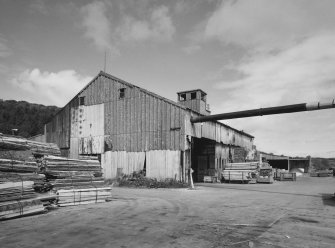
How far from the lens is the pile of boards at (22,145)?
1153 centimetres

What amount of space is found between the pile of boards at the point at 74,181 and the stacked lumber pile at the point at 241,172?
18.2 meters

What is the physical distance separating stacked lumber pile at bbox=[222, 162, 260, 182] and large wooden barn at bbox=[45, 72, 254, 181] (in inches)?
56.0

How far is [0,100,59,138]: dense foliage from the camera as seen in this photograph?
8256 centimetres

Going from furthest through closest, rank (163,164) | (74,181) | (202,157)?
1. (202,157)
2. (163,164)
3. (74,181)

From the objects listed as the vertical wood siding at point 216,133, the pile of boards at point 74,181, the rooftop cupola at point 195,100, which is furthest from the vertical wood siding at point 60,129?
the pile of boards at point 74,181

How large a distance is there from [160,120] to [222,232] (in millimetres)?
17092

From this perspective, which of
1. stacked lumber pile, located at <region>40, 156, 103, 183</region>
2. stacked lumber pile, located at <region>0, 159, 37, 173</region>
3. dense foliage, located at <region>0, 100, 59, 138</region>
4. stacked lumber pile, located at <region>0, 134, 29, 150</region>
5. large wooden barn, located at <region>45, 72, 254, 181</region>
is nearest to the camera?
stacked lumber pile, located at <region>0, 159, 37, 173</region>

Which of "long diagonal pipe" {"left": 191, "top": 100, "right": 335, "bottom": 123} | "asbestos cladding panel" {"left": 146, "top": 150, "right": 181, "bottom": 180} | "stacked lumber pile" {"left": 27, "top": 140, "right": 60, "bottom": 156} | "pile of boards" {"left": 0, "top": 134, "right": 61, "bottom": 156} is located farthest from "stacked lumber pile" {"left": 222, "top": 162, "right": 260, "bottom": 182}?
"pile of boards" {"left": 0, "top": 134, "right": 61, "bottom": 156}

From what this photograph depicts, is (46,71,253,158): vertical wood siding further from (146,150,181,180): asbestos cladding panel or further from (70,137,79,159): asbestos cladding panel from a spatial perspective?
(146,150,181,180): asbestos cladding panel

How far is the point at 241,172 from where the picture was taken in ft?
96.8

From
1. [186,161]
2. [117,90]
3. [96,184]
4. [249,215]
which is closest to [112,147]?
[117,90]

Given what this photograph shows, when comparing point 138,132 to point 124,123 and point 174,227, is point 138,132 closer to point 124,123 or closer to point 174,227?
point 124,123

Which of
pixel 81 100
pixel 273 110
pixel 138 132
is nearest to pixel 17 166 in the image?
pixel 138 132

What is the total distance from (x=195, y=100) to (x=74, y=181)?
18.4 m
